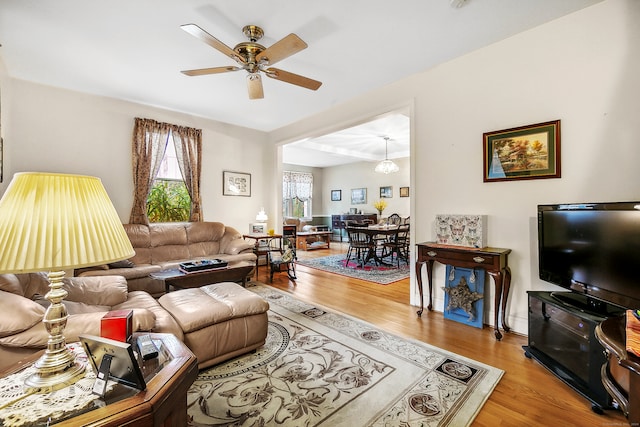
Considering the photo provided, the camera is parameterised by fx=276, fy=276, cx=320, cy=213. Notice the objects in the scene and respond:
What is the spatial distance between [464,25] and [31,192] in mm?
3226

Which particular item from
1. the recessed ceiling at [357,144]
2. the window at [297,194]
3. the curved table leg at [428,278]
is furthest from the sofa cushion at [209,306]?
the window at [297,194]

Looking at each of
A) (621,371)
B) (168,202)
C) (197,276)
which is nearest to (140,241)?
(168,202)

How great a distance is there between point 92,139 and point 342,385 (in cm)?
477

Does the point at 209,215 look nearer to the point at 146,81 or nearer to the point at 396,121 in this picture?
the point at 146,81

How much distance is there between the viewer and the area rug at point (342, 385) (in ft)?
5.31

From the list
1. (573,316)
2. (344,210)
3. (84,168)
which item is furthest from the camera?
(344,210)

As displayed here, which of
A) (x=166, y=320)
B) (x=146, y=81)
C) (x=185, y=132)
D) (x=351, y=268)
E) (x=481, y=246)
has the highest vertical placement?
(x=146, y=81)

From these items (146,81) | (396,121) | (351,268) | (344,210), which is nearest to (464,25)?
(396,121)

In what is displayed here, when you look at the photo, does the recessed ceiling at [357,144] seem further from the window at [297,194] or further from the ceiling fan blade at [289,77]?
the ceiling fan blade at [289,77]

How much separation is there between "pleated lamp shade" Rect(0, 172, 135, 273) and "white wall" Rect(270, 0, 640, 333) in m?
3.16

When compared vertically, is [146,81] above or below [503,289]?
above

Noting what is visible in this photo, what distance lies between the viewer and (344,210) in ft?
33.9

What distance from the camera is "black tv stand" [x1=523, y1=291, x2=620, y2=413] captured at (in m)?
1.68

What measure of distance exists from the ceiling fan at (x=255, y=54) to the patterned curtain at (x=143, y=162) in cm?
242
